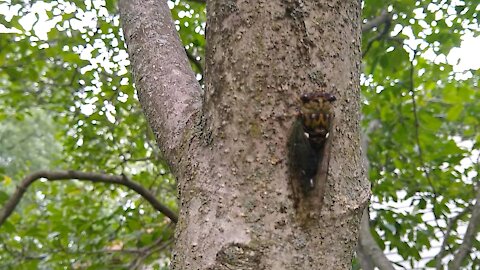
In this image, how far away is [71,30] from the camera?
3.60 metres

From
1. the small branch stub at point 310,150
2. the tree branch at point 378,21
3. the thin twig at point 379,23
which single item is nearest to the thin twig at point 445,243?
the thin twig at point 379,23

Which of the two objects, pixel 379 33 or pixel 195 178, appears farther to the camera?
pixel 379 33

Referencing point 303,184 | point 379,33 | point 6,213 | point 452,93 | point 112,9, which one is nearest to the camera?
point 303,184

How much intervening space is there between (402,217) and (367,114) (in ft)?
2.83

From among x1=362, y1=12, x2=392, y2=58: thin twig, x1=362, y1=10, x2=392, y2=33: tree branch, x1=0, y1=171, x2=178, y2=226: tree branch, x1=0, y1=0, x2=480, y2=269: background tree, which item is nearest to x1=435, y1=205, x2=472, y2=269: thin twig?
x1=0, y1=0, x2=480, y2=269: background tree

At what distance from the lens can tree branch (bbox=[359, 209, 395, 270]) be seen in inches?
110

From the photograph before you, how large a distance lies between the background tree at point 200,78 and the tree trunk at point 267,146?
1.99m

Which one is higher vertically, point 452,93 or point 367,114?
point 452,93

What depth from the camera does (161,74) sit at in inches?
51.9

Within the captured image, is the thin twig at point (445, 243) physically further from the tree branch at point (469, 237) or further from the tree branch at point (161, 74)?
the tree branch at point (161, 74)

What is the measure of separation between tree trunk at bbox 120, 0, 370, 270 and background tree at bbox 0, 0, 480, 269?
6.54 ft

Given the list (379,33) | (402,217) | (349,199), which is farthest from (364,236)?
(349,199)

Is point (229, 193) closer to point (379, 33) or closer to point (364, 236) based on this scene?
point (364, 236)

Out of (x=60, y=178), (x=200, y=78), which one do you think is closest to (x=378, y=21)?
(x=200, y=78)
